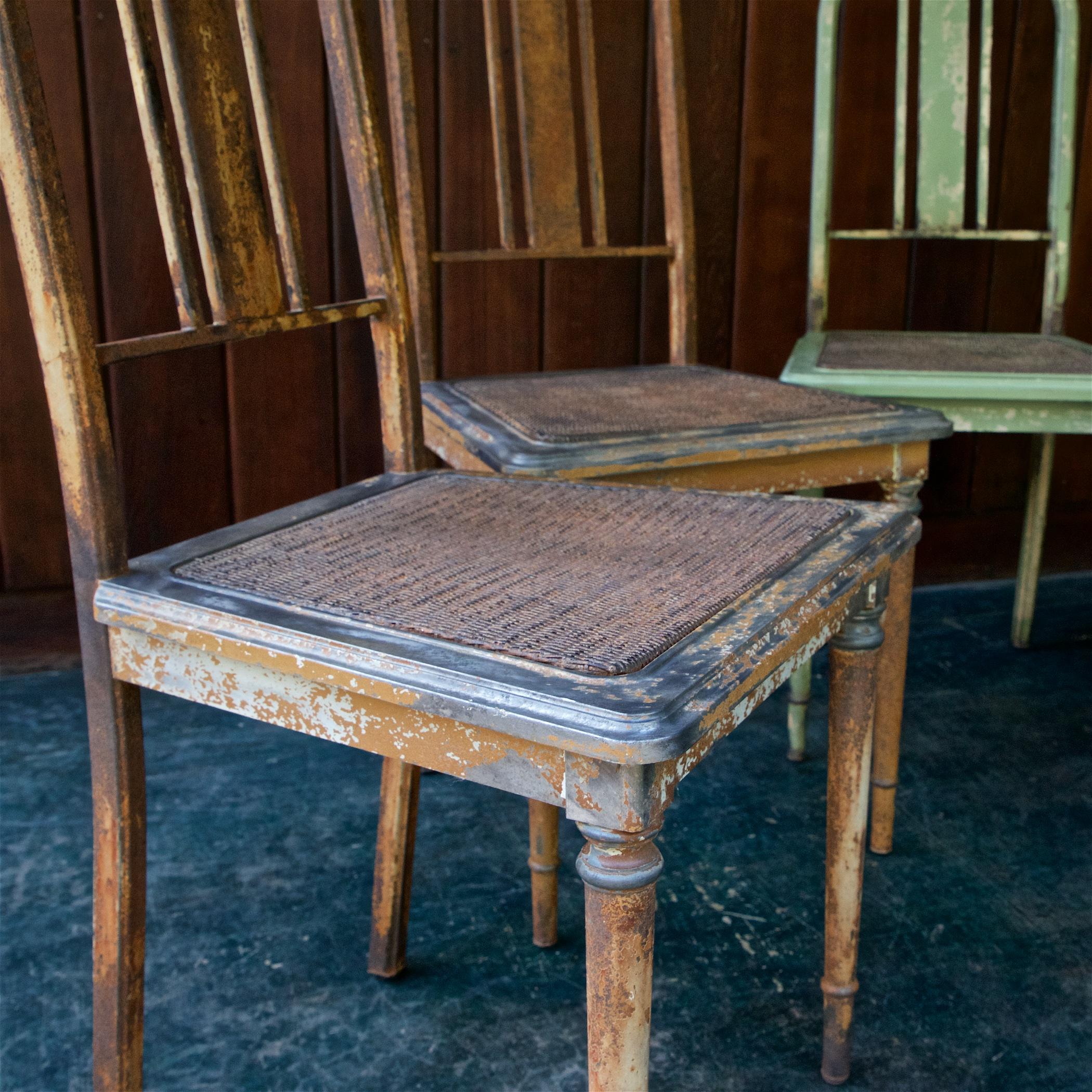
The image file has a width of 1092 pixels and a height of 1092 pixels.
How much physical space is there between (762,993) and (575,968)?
174 millimetres

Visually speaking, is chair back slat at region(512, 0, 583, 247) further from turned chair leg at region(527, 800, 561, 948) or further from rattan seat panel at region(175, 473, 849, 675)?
turned chair leg at region(527, 800, 561, 948)

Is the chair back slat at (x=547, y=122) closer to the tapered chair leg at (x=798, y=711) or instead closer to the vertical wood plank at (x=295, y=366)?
the vertical wood plank at (x=295, y=366)

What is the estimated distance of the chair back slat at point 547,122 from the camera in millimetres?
1355

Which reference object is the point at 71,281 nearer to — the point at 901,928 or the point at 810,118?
the point at 901,928

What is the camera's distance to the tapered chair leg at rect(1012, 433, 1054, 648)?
5.82 feet

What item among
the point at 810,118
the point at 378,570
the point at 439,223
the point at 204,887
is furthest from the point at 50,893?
the point at 810,118

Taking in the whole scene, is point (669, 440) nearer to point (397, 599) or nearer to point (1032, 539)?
point (397, 599)

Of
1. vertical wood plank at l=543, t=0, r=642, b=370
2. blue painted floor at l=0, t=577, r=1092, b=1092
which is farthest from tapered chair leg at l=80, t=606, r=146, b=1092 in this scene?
vertical wood plank at l=543, t=0, r=642, b=370

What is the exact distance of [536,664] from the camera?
62 centimetres

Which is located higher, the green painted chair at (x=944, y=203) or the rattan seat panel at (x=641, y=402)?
the green painted chair at (x=944, y=203)

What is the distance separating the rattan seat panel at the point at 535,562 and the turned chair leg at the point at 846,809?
10 centimetres

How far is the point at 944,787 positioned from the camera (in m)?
1.46

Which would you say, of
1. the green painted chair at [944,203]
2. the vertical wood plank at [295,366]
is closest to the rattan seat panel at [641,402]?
the green painted chair at [944,203]

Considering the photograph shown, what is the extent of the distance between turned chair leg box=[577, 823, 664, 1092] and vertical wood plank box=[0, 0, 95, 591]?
1207 mm
